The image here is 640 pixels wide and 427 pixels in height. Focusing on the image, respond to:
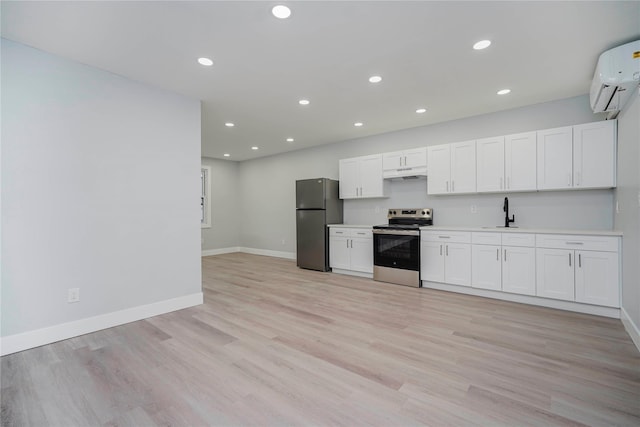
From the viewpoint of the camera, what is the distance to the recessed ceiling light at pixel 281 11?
6.73 ft

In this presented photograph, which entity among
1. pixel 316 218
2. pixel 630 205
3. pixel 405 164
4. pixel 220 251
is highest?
pixel 405 164

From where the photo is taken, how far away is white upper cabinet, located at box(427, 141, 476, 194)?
4.27 m

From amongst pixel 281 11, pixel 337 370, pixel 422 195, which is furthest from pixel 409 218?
pixel 281 11

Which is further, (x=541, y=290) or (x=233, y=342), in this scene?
(x=541, y=290)

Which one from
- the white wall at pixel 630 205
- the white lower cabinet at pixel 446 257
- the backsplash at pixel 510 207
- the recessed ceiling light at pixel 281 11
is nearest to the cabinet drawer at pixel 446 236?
the white lower cabinet at pixel 446 257

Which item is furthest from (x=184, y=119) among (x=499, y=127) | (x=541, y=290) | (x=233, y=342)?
(x=541, y=290)

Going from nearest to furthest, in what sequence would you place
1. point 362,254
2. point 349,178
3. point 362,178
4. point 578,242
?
1. point 578,242
2. point 362,254
3. point 362,178
4. point 349,178

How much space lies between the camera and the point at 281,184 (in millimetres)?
7379

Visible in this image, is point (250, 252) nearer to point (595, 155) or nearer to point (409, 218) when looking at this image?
point (409, 218)

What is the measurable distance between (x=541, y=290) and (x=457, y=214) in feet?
5.17

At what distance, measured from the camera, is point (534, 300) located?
3.56 metres

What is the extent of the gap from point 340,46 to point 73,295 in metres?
3.41

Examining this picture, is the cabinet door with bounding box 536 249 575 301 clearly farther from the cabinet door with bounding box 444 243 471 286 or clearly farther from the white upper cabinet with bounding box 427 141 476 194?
the white upper cabinet with bounding box 427 141 476 194

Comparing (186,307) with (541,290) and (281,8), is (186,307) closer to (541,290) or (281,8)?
(281,8)
